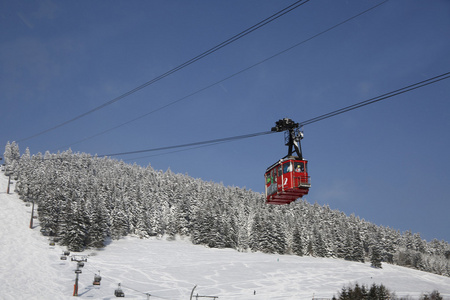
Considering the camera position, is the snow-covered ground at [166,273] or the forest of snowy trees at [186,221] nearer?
the snow-covered ground at [166,273]

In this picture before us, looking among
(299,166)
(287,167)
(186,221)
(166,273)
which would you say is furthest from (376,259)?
(287,167)

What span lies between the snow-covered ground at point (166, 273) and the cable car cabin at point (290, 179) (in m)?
24.5

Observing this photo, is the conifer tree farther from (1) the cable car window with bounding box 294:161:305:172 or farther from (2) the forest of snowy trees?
(1) the cable car window with bounding box 294:161:305:172

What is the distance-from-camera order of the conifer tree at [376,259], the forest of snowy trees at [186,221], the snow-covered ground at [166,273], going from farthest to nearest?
the conifer tree at [376,259]
the forest of snowy trees at [186,221]
the snow-covered ground at [166,273]

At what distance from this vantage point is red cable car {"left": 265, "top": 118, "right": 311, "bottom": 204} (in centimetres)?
2152

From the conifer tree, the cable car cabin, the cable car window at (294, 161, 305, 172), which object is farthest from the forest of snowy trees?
the cable car window at (294, 161, 305, 172)

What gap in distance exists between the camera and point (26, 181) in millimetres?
126125

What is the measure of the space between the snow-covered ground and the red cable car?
24.7m

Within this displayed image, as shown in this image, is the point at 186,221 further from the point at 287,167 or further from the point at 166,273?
the point at 287,167

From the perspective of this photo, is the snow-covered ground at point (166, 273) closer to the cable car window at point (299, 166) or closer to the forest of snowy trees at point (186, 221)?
the forest of snowy trees at point (186, 221)

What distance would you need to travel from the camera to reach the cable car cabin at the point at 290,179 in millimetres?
23484

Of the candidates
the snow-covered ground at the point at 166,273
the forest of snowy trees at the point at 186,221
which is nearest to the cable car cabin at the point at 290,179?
the snow-covered ground at the point at 166,273

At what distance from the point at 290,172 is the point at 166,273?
58942 millimetres

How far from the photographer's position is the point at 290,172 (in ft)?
77.2
